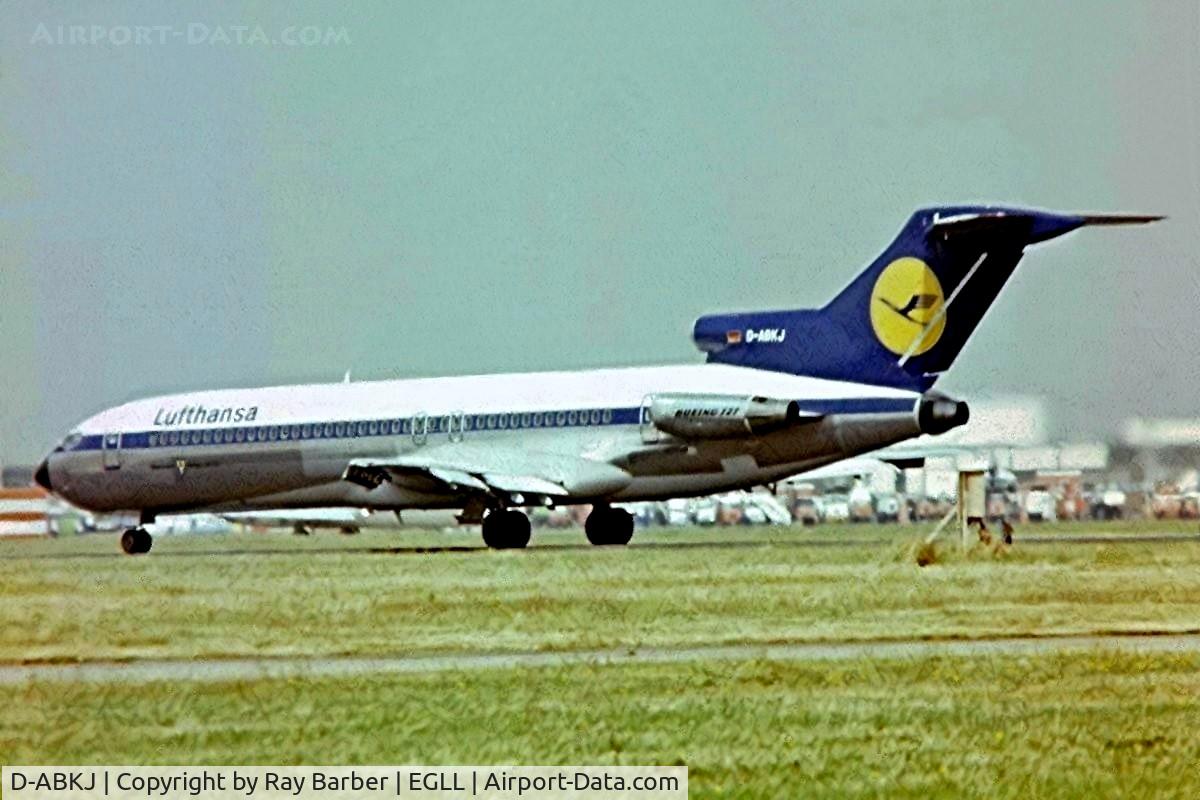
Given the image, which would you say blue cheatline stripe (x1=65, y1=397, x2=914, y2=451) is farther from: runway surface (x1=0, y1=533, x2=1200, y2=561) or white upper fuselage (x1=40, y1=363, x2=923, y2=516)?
runway surface (x1=0, y1=533, x2=1200, y2=561)

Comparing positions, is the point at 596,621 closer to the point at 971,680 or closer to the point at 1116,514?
the point at 971,680

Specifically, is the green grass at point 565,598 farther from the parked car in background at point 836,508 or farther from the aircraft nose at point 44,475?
the parked car in background at point 836,508

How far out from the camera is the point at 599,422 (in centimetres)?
3522

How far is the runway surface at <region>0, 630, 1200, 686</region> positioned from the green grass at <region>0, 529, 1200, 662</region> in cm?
52

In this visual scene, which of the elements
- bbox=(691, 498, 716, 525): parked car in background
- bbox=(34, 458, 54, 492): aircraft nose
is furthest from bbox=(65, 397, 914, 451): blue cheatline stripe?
bbox=(691, 498, 716, 525): parked car in background

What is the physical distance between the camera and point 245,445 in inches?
1500

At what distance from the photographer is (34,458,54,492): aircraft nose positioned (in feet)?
126

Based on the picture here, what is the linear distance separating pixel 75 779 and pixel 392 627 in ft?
22.0

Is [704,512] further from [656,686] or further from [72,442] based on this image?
[656,686]

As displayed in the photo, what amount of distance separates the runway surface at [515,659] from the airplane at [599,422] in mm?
9407

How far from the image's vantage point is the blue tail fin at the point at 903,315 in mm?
30625

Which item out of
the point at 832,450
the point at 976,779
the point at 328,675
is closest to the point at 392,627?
the point at 328,675

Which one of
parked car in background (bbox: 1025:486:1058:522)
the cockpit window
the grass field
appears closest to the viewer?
the grass field

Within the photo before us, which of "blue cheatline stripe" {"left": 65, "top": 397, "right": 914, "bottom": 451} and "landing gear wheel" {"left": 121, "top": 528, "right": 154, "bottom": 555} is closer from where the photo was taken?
"blue cheatline stripe" {"left": 65, "top": 397, "right": 914, "bottom": 451}
